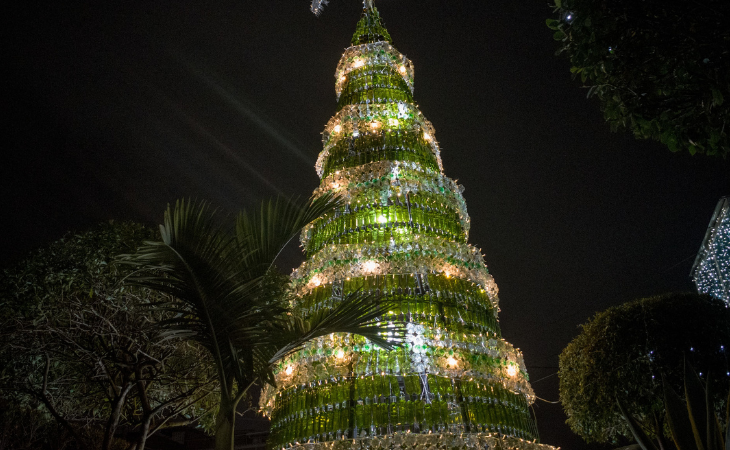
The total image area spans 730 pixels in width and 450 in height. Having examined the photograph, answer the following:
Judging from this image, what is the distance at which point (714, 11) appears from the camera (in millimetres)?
2994

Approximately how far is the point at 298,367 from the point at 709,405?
5.07 metres

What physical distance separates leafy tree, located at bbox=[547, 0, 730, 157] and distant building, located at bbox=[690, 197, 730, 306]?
1269 cm

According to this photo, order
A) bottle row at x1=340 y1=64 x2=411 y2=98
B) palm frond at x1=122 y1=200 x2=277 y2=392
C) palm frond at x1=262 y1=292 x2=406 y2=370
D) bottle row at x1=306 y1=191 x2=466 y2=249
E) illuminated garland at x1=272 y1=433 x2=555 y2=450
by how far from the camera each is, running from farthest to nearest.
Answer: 1. bottle row at x1=340 y1=64 x2=411 y2=98
2. bottle row at x1=306 y1=191 x2=466 y2=249
3. illuminated garland at x1=272 y1=433 x2=555 y2=450
4. palm frond at x1=262 y1=292 x2=406 y2=370
5. palm frond at x1=122 y1=200 x2=277 y2=392

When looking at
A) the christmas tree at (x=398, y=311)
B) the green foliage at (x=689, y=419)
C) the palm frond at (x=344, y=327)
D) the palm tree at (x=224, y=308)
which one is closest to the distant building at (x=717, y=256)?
the green foliage at (x=689, y=419)

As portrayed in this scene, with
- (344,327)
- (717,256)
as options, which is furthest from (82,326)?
(717,256)

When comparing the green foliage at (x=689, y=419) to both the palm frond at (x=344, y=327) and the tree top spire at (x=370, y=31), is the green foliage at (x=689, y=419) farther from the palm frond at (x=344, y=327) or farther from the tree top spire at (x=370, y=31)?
the tree top spire at (x=370, y=31)

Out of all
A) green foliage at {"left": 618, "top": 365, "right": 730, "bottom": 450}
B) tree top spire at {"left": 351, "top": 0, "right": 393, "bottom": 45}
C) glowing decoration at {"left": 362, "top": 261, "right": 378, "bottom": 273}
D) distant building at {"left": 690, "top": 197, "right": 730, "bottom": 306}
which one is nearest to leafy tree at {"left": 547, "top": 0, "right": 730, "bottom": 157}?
glowing decoration at {"left": 362, "top": 261, "right": 378, "bottom": 273}

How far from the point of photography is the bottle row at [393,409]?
16.9 feet

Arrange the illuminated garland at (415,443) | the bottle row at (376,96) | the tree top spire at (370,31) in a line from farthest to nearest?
the tree top spire at (370,31) < the bottle row at (376,96) < the illuminated garland at (415,443)

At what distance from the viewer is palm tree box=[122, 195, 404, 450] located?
14.4 ft

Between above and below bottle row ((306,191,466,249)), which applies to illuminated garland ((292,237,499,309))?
below

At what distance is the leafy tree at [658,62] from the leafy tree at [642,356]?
777 centimetres

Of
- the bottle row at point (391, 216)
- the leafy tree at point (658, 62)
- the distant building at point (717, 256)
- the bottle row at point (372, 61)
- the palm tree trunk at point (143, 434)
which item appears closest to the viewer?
the leafy tree at point (658, 62)

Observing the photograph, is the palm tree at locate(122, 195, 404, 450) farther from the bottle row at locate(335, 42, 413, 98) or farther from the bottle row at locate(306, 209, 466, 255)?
the bottle row at locate(335, 42, 413, 98)
